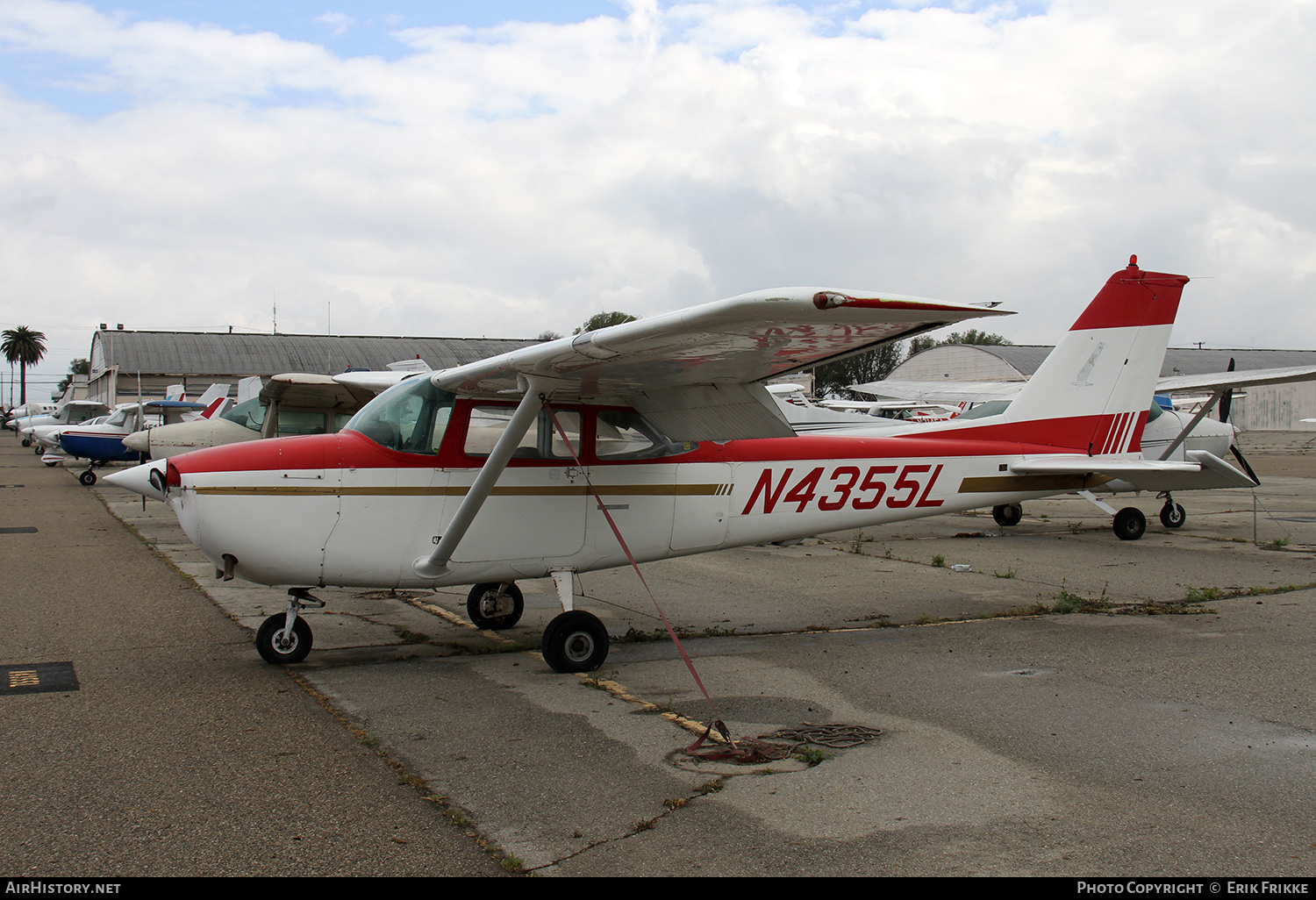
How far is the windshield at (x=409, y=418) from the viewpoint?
5914 millimetres

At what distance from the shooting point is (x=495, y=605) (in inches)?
279

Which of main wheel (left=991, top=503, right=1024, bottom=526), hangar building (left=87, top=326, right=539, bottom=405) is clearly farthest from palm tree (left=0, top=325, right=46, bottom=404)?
main wheel (left=991, top=503, right=1024, bottom=526)

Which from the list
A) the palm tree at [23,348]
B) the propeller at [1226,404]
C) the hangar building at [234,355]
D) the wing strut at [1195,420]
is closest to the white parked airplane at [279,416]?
the wing strut at [1195,420]

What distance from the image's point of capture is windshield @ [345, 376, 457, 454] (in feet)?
19.4

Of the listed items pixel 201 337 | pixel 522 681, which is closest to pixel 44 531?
pixel 522 681

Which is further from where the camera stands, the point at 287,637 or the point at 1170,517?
the point at 1170,517

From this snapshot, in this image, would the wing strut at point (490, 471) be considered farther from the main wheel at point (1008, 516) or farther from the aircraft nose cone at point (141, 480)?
the main wheel at point (1008, 516)

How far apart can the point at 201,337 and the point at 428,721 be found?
206ft

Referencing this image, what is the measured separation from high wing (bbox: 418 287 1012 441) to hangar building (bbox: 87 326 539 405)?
1871 inches

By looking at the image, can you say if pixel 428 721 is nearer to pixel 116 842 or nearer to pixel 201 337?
pixel 116 842

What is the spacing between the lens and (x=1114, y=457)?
27.1ft

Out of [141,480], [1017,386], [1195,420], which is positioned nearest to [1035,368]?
[1017,386]

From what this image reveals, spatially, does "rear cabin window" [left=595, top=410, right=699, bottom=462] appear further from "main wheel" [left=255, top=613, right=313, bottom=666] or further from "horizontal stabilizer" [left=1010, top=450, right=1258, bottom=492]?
"horizontal stabilizer" [left=1010, top=450, right=1258, bottom=492]

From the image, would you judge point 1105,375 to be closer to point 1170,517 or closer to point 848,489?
point 848,489
